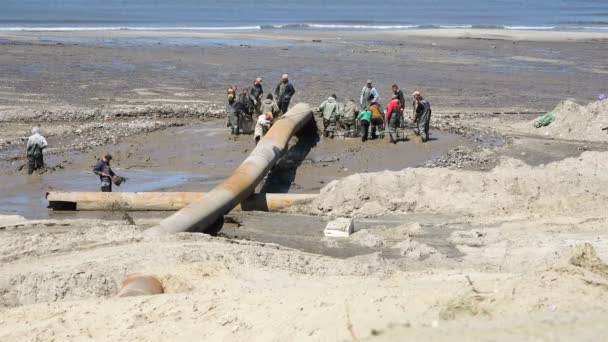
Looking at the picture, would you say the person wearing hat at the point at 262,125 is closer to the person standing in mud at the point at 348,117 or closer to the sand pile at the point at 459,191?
the person standing in mud at the point at 348,117

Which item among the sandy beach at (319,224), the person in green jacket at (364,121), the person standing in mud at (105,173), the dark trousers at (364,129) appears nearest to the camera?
the sandy beach at (319,224)

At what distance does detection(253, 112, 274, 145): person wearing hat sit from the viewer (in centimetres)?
1945

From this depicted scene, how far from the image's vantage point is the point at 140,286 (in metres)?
9.52

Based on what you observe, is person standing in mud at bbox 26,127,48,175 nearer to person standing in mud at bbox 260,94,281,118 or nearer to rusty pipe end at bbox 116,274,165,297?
person standing in mud at bbox 260,94,281,118

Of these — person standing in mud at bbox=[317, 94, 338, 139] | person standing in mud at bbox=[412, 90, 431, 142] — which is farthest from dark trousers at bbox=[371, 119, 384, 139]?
person standing in mud at bbox=[317, 94, 338, 139]

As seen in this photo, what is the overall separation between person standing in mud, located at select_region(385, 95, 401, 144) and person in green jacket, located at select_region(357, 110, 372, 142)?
0.48 metres

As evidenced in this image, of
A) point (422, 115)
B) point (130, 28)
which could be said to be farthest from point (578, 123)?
point (130, 28)

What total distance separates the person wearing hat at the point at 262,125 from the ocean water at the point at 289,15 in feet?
127

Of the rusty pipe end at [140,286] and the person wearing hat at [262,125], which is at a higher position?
the person wearing hat at [262,125]

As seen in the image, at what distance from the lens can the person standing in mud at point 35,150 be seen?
1723cm

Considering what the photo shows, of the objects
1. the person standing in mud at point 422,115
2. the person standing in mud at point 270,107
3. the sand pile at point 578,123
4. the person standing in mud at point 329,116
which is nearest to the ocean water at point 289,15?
the person standing in mud at point 270,107

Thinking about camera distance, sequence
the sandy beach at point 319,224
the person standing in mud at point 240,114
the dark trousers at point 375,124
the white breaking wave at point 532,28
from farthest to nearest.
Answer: the white breaking wave at point 532,28 → the person standing in mud at point 240,114 → the dark trousers at point 375,124 → the sandy beach at point 319,224

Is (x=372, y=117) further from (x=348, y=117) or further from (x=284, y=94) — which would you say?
(x=284, y=94)

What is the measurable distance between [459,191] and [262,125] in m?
6.29
